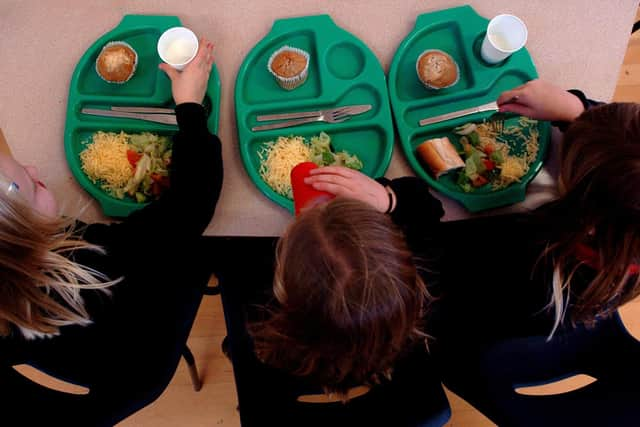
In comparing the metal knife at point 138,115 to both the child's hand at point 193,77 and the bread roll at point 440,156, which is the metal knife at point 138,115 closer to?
the child's hand at point 193,77

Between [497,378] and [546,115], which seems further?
[546,115]

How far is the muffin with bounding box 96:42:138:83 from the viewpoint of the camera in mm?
960

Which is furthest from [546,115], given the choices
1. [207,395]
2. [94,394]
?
[207,395]

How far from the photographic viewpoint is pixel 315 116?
38.2 inches

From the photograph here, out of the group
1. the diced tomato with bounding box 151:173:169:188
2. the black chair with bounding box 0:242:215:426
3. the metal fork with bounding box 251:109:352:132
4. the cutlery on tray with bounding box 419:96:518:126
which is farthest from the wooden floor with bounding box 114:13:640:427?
the cutlery on tray with bounding box 419:96:518:126

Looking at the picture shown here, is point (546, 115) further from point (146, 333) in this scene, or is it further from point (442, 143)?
point (146, 333)

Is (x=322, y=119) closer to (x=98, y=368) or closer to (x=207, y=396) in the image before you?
(x=98, y=368)

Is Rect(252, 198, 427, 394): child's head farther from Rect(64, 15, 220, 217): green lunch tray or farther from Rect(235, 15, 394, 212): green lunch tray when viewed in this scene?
Rect(64, 15, 220, 217): green lunch tray

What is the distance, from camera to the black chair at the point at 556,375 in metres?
0.78

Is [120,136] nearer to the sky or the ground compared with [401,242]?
nearer to the sky

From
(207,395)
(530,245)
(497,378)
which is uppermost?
(530,245)

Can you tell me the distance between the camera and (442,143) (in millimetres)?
929

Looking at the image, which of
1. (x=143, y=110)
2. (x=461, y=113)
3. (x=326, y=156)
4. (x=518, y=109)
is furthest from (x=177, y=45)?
(x=518, y=109)

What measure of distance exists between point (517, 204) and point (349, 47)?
1.81 ft
